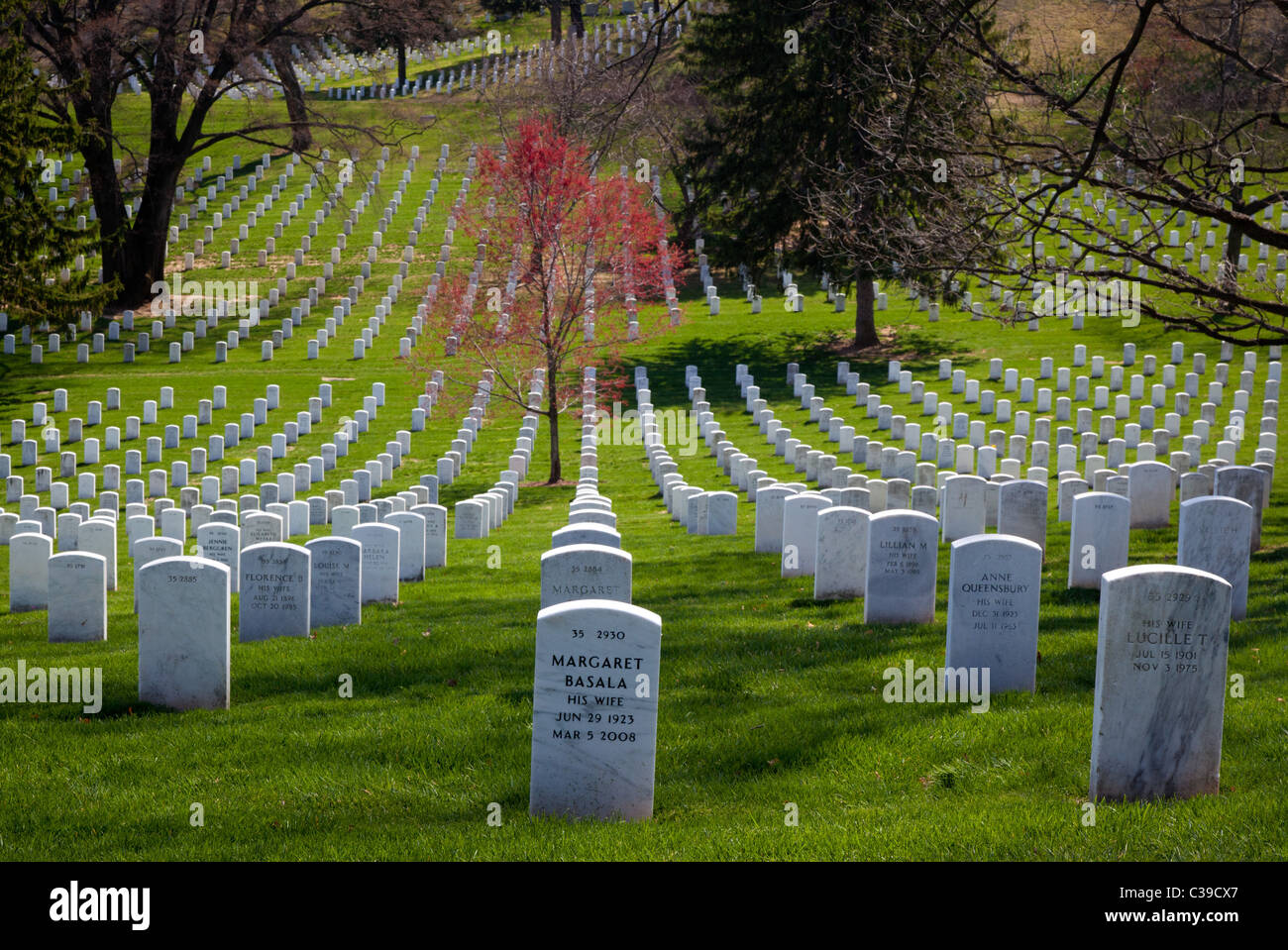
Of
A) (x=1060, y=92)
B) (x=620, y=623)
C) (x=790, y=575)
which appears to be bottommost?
(x=790, y=575)

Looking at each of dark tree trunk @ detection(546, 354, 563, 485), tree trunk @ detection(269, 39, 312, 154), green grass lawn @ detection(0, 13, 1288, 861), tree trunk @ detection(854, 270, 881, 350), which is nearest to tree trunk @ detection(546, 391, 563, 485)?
dark tree trunk @ detection(546, 354, 563, 485)

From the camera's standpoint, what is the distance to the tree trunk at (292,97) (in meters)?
39.5

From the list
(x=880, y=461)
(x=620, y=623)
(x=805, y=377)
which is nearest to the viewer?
(x=620, y=623)

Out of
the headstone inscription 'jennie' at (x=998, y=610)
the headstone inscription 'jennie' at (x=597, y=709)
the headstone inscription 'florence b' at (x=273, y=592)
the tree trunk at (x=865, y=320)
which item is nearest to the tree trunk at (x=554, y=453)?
the tree trunk at (x=865, y=320)

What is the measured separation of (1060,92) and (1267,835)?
9.57 meters

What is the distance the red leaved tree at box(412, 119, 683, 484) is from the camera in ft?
89.2

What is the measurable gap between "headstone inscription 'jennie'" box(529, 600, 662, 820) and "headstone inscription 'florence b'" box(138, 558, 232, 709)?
3485 mm

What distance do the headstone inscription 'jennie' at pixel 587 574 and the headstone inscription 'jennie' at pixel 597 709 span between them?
2.58 m

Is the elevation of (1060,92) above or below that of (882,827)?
above

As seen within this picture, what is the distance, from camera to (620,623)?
22.0 ft

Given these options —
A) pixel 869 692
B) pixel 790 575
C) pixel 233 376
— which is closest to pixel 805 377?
pixel 233 376

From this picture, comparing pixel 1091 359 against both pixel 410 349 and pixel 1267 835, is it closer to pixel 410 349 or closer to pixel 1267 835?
pixel 410 349

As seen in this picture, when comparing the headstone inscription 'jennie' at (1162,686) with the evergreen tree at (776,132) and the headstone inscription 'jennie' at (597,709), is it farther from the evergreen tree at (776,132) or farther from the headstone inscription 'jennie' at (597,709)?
the evergreen tree at (776,132)

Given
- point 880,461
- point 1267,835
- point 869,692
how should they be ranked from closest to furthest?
point 1267,835 → point 869,692 → point 880,461
